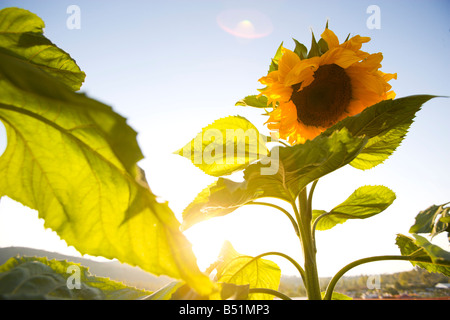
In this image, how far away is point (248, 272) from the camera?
32.1 inches

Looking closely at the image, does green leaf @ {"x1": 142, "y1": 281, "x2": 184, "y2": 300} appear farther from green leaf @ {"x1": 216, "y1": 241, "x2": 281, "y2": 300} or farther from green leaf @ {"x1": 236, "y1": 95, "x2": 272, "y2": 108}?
green leaf @ {"x1": 236, "y1": 95, "x2": 272, "y2": 108}

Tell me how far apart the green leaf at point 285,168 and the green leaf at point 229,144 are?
114 millimetres

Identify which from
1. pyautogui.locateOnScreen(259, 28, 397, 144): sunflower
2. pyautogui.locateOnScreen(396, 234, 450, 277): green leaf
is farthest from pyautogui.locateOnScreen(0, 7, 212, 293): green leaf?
pyautogui.locateOnScreen(259, 28, 397, 144): sunflower

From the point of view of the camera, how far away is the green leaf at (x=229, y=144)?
2.18 ft

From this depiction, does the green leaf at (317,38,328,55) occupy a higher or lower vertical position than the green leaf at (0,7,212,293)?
higher

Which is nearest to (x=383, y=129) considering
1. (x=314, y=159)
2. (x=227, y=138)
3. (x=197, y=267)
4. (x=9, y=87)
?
(x=314, y=159)

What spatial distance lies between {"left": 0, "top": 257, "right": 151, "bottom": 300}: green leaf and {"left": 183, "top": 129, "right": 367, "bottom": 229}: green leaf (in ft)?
0.54

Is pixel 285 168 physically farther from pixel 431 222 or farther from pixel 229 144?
pixel 431 222

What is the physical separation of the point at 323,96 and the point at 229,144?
38cm

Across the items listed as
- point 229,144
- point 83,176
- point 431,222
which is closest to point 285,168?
point 229,144

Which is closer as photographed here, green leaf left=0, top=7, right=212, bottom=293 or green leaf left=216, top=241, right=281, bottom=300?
green leaf left=0, top=7, right=212, bottom=293

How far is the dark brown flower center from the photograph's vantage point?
0.88 metres

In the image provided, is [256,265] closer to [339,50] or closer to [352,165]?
[352,165]

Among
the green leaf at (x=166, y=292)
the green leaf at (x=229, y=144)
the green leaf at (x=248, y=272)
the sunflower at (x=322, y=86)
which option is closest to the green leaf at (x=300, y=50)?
the sunflower at (x=322, y=86)
